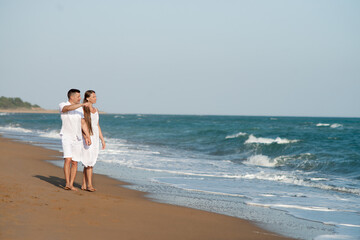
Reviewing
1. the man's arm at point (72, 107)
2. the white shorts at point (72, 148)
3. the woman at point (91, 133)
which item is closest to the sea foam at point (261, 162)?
the woman at point (91, 133)

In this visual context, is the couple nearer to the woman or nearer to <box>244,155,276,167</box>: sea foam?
the woman

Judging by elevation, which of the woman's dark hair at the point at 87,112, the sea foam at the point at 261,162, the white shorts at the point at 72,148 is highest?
the woman's dark hair at the point at 87,112

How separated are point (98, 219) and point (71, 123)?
7.40 ft

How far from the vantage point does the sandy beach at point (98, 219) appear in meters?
4.52

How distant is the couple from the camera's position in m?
6.92

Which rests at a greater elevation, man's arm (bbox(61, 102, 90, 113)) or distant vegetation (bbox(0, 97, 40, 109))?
distant vegetation (bbox(0, 97, 40, 109))

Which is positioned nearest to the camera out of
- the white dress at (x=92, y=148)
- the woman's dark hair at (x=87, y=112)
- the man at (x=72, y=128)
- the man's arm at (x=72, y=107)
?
the man's arm at (x=72, y=107)

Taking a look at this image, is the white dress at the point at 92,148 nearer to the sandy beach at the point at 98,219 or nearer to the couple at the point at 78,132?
the couple at the point at 78,132

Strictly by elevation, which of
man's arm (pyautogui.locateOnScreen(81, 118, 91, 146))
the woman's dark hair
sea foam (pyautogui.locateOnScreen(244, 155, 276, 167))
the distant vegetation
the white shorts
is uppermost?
the distant vegetation

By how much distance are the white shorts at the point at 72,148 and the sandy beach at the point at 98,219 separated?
58 cm

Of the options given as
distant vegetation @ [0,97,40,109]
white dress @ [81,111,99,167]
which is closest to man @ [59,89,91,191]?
white dress @ [81,111,99,167]

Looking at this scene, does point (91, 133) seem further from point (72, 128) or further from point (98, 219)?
point (98, 219)

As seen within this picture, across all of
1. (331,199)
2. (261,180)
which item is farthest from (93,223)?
(261,180)

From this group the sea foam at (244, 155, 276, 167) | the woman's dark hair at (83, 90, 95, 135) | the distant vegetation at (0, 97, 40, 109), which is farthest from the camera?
the distant vegetation at (0, 97, 40, 109)
